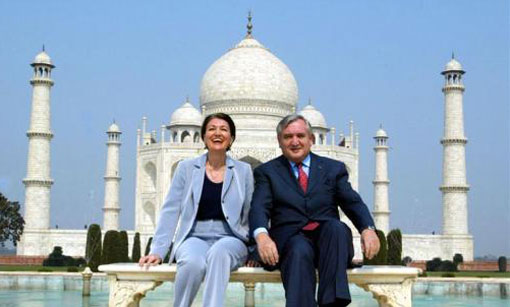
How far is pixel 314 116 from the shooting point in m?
33.0

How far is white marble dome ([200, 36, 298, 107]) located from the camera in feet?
105

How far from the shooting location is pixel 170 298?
1156 cm

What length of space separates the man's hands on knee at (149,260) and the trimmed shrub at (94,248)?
568 inches


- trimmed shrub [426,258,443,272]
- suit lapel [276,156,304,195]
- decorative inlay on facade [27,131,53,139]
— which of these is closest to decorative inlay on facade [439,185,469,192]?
trimmed shrub [426,258,443,272]

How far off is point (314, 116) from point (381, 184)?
4479 millimetres

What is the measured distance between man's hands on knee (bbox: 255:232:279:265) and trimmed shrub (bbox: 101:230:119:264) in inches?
580

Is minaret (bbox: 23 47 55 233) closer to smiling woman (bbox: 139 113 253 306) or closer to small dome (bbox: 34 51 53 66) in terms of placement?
small dome (bbox: 34 51 53 66)

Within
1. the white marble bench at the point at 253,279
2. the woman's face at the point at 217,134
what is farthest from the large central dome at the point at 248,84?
the white marble bench at the point at 253,279

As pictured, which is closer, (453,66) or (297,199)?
(297,199)

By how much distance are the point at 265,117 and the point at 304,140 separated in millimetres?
28255

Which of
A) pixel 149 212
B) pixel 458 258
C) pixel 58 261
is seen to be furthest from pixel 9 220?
pixel 458 258

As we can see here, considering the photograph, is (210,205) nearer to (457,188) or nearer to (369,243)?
(369,243)

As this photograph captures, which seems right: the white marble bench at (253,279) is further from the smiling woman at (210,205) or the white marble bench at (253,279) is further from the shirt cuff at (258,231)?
the shirt cuff at (258,231)

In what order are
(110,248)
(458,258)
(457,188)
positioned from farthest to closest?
(457,188) < (458,258) < (110,248)
